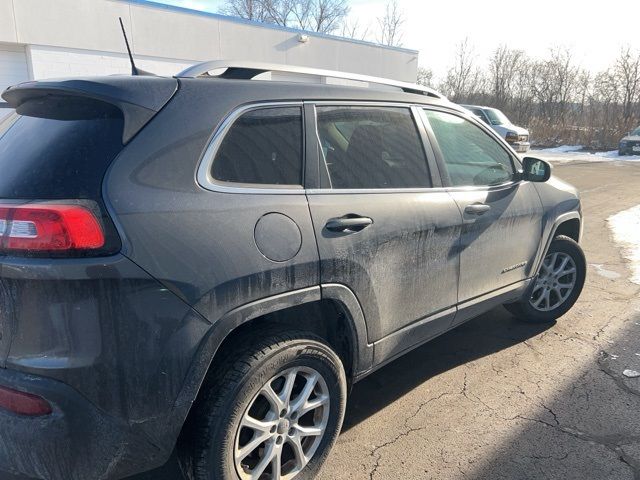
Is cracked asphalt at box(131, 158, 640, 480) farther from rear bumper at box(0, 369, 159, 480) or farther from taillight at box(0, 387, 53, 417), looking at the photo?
taillight at box(0, 387, 53, 417)

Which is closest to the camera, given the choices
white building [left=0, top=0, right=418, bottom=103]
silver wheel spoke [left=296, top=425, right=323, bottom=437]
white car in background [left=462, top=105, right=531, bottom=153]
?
silver wheel spoke [left=296, top=425, right=323, bottom=437]

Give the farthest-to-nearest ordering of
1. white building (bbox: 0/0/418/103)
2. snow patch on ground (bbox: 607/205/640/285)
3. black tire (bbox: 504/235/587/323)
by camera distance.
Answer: white building (bbox: 0/0/418/103) → snow patch on ground (bbox: 607/205/640/285) → black tire (bbox: 504/235/587/323)

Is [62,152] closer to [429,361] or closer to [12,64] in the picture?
[429,361]

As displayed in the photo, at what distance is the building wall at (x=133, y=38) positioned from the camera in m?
12.9

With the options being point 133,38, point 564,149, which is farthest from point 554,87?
point 133,38

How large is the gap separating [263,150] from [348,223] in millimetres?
516

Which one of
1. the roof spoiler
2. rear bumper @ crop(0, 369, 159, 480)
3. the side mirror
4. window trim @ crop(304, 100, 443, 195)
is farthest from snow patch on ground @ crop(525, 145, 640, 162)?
rear bumper @ crop(0, 369, 159, 480)

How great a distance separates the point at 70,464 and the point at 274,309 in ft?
2.98

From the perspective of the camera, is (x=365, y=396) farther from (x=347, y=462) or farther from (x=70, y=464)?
(x=70, y=464)

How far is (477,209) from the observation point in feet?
10.5

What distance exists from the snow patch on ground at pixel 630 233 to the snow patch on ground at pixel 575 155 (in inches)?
523

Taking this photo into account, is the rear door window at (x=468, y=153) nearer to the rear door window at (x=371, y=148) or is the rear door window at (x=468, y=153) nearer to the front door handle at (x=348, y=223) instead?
the rear door window at (x=371, y=148)

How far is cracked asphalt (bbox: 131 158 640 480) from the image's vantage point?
2617mm

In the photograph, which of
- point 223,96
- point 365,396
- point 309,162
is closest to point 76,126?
point 223,96
